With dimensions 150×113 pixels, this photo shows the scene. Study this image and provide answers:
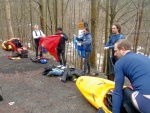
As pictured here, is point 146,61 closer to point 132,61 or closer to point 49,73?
point 132,61

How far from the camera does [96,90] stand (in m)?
4.22

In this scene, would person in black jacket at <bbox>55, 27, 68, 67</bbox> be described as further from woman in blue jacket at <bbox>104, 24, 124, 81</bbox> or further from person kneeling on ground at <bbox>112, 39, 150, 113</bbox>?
person kneeling on ground at <bbox>112, 39, 150, 113</bbox>

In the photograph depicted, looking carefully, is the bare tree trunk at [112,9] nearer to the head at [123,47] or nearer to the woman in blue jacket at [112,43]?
the woman in blue jacket at [112,43]

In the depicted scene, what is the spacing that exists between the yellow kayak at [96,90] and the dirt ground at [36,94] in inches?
9.8

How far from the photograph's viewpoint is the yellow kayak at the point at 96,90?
156 inches

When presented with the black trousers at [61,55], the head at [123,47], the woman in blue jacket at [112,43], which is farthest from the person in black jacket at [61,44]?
the head at [123,47]

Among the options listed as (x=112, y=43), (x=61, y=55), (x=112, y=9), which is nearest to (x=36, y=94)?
(x=112, y=43)

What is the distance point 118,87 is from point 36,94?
279 cm

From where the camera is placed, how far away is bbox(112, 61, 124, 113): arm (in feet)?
9.18

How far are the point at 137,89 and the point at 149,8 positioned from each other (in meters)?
8.95

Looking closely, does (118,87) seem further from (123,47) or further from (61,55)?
(61,55)

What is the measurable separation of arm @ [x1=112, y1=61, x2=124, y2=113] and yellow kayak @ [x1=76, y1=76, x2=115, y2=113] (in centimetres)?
69

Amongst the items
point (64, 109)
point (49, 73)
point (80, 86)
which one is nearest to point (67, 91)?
point (80, 86)

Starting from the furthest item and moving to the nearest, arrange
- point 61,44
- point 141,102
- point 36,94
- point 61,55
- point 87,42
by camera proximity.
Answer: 1. point 61,55
2. point 61,44
3. point 87,42
4. point 36,94
5. point 141,102
